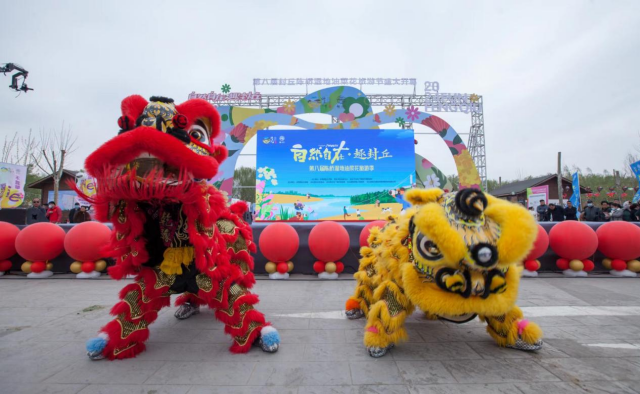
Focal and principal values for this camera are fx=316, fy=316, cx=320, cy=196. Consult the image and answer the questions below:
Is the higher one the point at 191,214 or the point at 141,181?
the point at 141,181

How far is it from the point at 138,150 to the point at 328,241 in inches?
140

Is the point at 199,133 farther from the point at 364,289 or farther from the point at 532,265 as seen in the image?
the point at 532,265

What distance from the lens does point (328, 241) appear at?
5188 millimetres

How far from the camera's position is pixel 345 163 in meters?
11.6

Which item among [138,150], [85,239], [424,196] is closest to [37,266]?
[85,239]

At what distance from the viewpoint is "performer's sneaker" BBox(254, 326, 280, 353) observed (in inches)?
96.7

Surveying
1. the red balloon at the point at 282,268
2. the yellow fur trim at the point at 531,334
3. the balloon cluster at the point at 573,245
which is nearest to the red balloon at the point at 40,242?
the red balloon at the point at 282,268

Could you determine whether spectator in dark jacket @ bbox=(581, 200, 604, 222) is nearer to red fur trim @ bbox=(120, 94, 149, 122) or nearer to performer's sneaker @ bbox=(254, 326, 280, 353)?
performer's sneaker @ bbox=(254, 326, 280, 353)

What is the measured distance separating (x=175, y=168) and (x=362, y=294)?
84.3 inches

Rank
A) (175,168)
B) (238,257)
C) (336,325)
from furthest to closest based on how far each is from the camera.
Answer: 1. (336,325)
2. (238,257)
3. (175,168)

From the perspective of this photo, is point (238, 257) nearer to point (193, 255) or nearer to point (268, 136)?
point (193, 255)

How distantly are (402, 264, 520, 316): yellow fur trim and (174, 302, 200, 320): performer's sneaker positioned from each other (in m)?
2.42

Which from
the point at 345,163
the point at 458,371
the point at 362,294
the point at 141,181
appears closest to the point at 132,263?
the point at 141,181

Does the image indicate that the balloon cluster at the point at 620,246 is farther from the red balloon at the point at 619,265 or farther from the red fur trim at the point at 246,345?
the red fur trim at the point at 246,345
